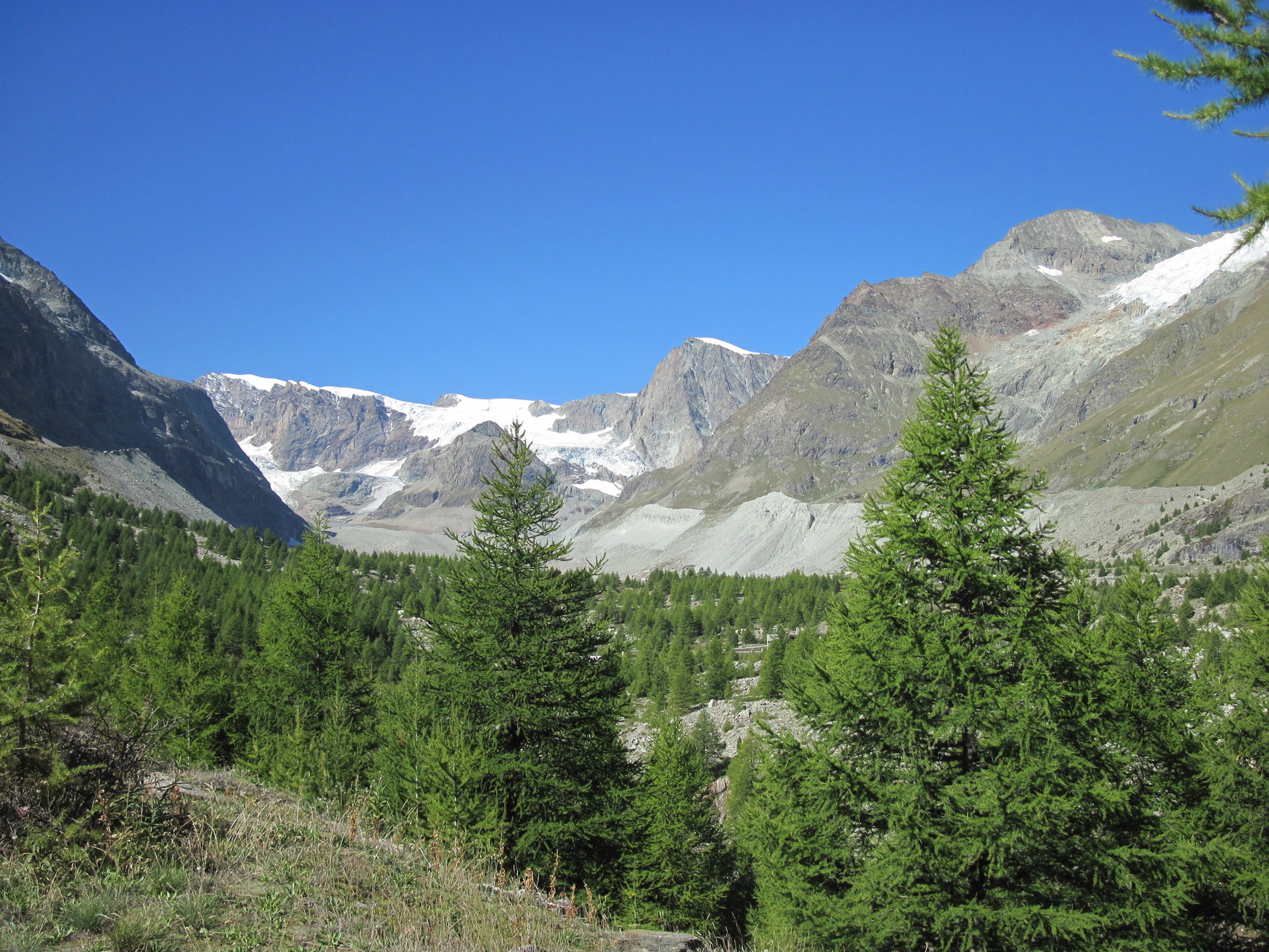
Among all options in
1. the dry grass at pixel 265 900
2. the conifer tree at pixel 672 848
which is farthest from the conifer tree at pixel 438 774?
the dry grass at pixel 265 900

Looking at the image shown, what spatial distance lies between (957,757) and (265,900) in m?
7.95

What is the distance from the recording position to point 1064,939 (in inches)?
336

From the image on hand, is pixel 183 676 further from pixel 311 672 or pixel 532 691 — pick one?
pixel 532 691

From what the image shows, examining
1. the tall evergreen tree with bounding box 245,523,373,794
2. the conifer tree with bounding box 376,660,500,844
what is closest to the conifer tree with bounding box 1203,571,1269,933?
the conifer tree with bounding box 376,660,500,844

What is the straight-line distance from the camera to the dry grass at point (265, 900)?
5.32 m

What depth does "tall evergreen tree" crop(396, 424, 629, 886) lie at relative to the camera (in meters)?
13.5

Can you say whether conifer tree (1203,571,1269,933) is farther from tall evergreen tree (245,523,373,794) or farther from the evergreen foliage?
tall evergreen tree (245,523,373,794)

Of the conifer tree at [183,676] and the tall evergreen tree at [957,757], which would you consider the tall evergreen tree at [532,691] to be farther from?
the conifer tree at [183,676]

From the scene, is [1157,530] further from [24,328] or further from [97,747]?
[24,328]

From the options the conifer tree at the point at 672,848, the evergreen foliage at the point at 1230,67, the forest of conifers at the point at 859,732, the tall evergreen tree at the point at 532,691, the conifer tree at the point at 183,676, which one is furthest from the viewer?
the conifer tree at the point at 183,676

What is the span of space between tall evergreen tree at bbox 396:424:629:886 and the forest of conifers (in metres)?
0.06

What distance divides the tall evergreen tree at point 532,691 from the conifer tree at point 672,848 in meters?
1.16

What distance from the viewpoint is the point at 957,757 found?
9453mm

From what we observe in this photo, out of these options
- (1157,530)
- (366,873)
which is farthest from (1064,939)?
(1157,530)
